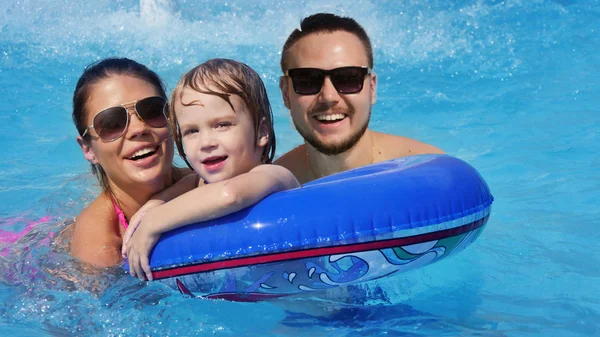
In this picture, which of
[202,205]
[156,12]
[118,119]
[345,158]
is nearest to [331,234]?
[202,205]

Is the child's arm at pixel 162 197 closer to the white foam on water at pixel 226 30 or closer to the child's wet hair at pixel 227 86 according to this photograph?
the child's wet hair at pixel 227 86

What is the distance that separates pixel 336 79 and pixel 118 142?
1.23m

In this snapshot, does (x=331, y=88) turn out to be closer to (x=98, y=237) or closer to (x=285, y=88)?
(x=285, y=88)

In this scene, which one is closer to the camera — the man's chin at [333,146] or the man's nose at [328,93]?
the man's nose at [328,93]

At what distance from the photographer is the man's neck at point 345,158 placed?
4188 millimetres

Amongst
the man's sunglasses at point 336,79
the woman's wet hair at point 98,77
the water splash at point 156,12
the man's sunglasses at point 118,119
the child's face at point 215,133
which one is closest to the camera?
the child's face at point 215,133

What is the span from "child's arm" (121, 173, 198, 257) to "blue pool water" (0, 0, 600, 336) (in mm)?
377

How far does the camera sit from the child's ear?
3.55 m

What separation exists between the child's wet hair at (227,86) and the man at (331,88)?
452mm

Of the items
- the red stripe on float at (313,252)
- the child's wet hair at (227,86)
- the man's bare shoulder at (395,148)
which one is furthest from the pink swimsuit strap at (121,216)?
the man's bare shoulder at (395,148)

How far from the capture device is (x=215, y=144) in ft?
10.9

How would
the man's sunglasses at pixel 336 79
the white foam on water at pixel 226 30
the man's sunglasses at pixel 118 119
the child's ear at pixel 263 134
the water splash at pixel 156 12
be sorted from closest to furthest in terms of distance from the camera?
the child's ear at pixel 263 134, the man's sunglasses at pixel 118 119, the man's sunglasses at pixel 336 79, the white foam on water at pixel 226 30, the water splash at pixel 156 12

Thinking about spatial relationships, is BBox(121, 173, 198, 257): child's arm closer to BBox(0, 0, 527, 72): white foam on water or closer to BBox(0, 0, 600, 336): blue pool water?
BBox(0, 0, 600, 336): blue pool water

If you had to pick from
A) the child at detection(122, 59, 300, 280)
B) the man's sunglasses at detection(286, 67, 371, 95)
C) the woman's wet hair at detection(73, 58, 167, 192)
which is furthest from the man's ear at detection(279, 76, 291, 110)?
the woman's wet hair at detection(73, 58, 167, 192)
